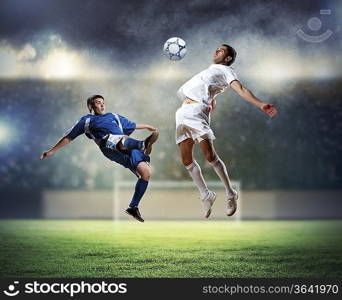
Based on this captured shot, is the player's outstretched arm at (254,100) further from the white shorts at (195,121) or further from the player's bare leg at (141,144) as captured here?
the player's bare leg at (141,144)

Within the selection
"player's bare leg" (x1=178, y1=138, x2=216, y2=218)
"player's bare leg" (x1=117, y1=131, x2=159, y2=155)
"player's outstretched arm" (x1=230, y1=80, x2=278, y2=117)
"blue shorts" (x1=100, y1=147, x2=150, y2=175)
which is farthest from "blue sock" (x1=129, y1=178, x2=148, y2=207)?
"player's outstretched arm" (x1=230, y1=80, x2=278, y2=117)

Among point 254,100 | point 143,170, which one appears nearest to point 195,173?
point 143,170

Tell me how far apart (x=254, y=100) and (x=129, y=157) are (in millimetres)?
1379

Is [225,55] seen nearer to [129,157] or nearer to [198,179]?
[198,179]

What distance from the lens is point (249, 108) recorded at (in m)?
15.3

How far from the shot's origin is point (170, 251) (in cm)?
750

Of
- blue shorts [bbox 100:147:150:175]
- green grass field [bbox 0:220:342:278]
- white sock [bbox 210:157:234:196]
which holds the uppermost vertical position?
blue shorts [bbox 100:147:150:175]

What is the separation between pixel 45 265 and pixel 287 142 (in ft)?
31.5

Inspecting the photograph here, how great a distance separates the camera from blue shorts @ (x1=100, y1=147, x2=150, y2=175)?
5527 millimetres

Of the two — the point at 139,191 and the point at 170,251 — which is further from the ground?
the point at 139,191

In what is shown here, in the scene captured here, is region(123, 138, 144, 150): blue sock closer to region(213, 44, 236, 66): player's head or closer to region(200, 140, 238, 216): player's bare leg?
region(200, 140, 238, 216): player's bare leg

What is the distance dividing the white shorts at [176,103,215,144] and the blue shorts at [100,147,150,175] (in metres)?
0.49

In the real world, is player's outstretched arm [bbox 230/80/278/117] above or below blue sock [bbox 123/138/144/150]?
above

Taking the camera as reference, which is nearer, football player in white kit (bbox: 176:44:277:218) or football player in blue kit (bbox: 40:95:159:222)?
football player in white kit (bbox: 176:44:277:218)
